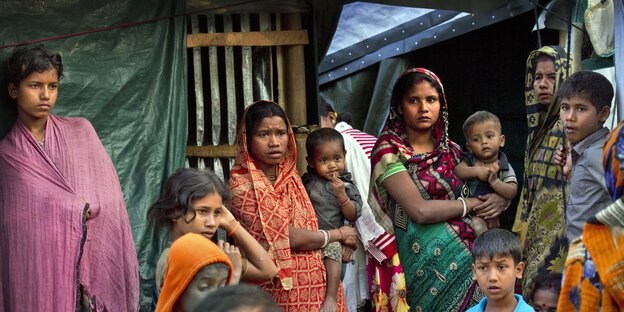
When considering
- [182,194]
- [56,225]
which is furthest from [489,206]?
[56,225]

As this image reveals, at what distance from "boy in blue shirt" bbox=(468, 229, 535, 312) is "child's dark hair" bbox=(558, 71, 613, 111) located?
2.59ft

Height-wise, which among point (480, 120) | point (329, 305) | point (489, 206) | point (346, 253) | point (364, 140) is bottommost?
point (329, 305)

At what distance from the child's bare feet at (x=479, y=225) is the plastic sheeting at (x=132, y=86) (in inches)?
81.5

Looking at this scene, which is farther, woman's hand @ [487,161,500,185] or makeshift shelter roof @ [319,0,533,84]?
makeshift shelter roof @ [319,0,533,84]

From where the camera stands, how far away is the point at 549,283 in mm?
3961

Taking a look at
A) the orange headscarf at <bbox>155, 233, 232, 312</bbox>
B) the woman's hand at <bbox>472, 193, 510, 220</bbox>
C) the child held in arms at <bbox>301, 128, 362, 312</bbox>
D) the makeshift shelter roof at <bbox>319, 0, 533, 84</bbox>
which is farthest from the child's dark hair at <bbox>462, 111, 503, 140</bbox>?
the makeshift shelter roof at <bbox>319, 0, 533, 84</bbox>

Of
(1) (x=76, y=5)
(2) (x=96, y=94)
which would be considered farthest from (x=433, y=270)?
(1) (x=76, y=5)

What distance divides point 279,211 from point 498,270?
1234mm

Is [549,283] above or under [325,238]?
under

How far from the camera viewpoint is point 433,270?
4.24 m

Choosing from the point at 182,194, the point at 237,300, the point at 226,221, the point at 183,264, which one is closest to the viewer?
the point at 237,300

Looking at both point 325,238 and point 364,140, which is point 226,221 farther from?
point 364,140

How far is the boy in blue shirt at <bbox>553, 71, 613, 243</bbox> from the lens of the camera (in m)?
3.53

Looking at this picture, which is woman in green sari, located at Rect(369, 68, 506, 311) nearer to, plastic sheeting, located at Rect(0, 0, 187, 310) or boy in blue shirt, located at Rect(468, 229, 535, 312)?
boy in blue shirt, located at Rect(468, 229, 535, 312)
